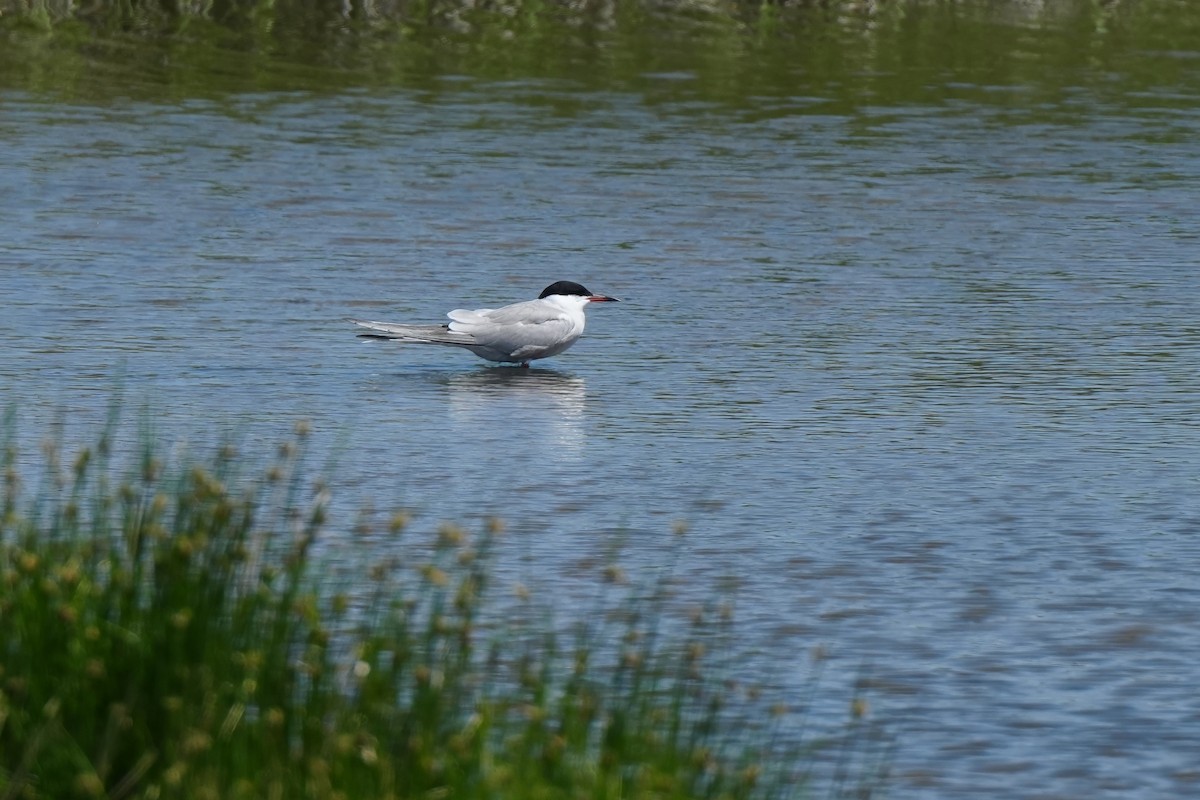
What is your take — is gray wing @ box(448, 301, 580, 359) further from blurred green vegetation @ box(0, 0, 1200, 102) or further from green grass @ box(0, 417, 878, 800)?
blurred green vegetation @ box(0, 0, 1200, 102)

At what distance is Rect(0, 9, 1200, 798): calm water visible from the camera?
929cm

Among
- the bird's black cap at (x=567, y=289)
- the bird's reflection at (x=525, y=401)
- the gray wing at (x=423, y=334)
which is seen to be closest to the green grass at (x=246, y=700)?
the bird's reflection at (x=525, y=401)

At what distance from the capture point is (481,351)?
15406 millimetres

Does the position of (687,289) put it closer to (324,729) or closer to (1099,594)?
(1099,594)

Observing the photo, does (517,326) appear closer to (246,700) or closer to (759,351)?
(759,351)

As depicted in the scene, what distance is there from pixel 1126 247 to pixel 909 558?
424 inches

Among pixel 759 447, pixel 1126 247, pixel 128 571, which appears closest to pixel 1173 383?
pixel 759 447

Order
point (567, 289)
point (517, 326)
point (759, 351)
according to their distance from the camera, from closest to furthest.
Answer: point (517, 326) < point (567, 289) < point (759, 351)

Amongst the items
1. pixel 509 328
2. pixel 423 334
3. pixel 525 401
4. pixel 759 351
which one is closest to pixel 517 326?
pixel 509 328

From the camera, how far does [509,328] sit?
15188mm

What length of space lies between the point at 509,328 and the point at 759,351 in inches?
67.6

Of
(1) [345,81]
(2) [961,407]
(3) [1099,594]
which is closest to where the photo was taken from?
(3) [1099,594]

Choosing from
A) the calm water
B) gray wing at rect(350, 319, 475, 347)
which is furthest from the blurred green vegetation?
gray wing at rect(350, 319, 475, 347)

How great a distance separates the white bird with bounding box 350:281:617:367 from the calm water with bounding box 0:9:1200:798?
0.75ft
